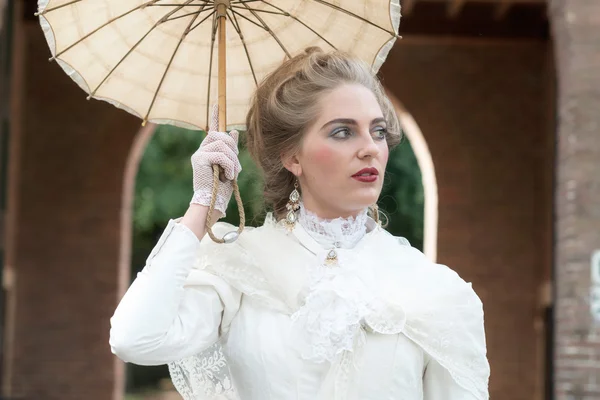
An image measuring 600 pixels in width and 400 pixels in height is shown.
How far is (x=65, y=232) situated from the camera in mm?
9188

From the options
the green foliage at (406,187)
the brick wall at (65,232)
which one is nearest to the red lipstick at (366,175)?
the brick wall at (65,232)

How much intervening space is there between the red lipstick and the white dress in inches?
6.4

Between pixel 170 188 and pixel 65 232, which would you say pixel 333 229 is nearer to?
pixel 65 232

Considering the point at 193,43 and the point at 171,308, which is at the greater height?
the point at 193,43

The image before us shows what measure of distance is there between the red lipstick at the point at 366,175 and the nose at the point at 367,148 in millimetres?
30

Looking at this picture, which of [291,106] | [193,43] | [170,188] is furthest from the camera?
[170,188]

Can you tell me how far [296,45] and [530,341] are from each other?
6835 mm

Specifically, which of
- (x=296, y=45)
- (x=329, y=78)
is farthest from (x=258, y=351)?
(x=296, y=45)

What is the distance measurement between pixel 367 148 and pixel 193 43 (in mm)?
603

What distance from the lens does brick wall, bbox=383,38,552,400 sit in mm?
9070

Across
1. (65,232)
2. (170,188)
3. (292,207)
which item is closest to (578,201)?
(292,207)

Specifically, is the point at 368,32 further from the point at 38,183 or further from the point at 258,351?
the point at 38,183

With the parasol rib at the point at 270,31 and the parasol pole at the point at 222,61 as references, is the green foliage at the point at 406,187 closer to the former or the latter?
the parasol rib at the point at 270,31

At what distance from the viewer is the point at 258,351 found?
2334 millimetres
